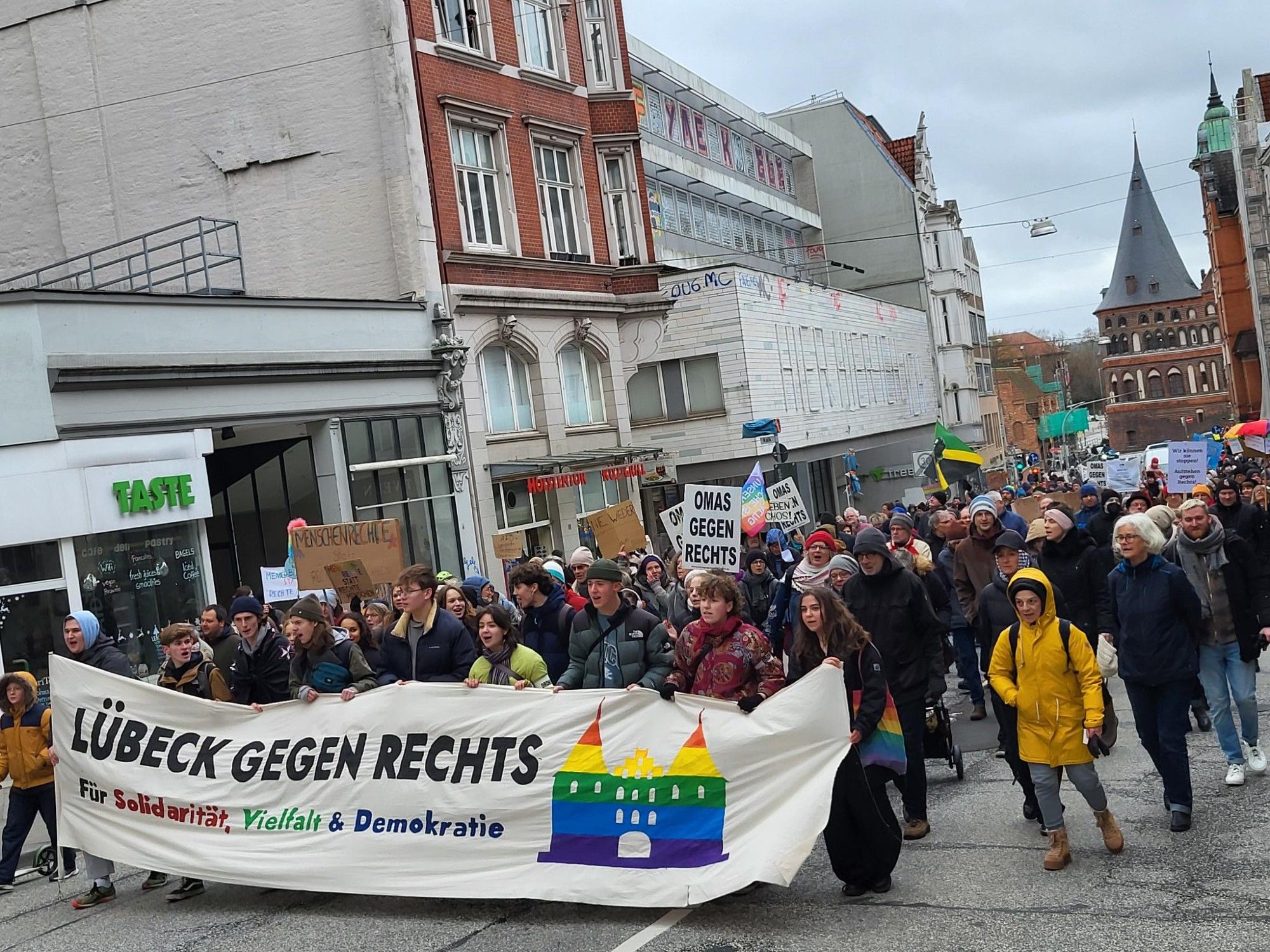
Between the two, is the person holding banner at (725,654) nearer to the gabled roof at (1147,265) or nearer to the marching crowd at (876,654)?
the marching crowd at (876,654)

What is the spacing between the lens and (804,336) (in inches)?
1479

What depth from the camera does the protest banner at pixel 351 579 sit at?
586 inches

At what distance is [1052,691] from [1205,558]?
7.75 feet

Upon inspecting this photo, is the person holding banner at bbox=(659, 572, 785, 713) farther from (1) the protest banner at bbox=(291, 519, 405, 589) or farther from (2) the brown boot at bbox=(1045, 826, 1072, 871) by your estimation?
(1) the protest banner at bbox=(291, 519, 405, 589)

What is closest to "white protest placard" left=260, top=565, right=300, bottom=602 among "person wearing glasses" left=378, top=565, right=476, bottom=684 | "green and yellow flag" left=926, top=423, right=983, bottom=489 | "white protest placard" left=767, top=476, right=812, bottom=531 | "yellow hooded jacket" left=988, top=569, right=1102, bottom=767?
"white protest placard" left=767, top=476, right=812, bottom=531

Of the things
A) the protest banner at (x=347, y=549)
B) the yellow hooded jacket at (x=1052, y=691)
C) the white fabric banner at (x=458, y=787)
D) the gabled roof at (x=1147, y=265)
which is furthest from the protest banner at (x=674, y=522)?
the gabled roof at (x=1147, y=265)

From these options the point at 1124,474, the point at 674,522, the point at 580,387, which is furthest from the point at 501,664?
the point at 580,387

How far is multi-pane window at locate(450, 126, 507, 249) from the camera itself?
23.9 metres

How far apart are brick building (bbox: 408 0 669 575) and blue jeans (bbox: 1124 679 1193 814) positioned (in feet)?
53.7

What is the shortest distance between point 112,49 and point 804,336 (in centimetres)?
1921

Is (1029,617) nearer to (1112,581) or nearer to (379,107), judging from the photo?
(1112,581)

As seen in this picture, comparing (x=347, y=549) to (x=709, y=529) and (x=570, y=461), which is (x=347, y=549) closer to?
(x=709, y=529)

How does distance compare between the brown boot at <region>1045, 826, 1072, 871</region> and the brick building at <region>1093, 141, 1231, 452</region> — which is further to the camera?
the brick building at <region>1093, 141, 1231, 452</region>

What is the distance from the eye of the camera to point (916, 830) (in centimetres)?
816
